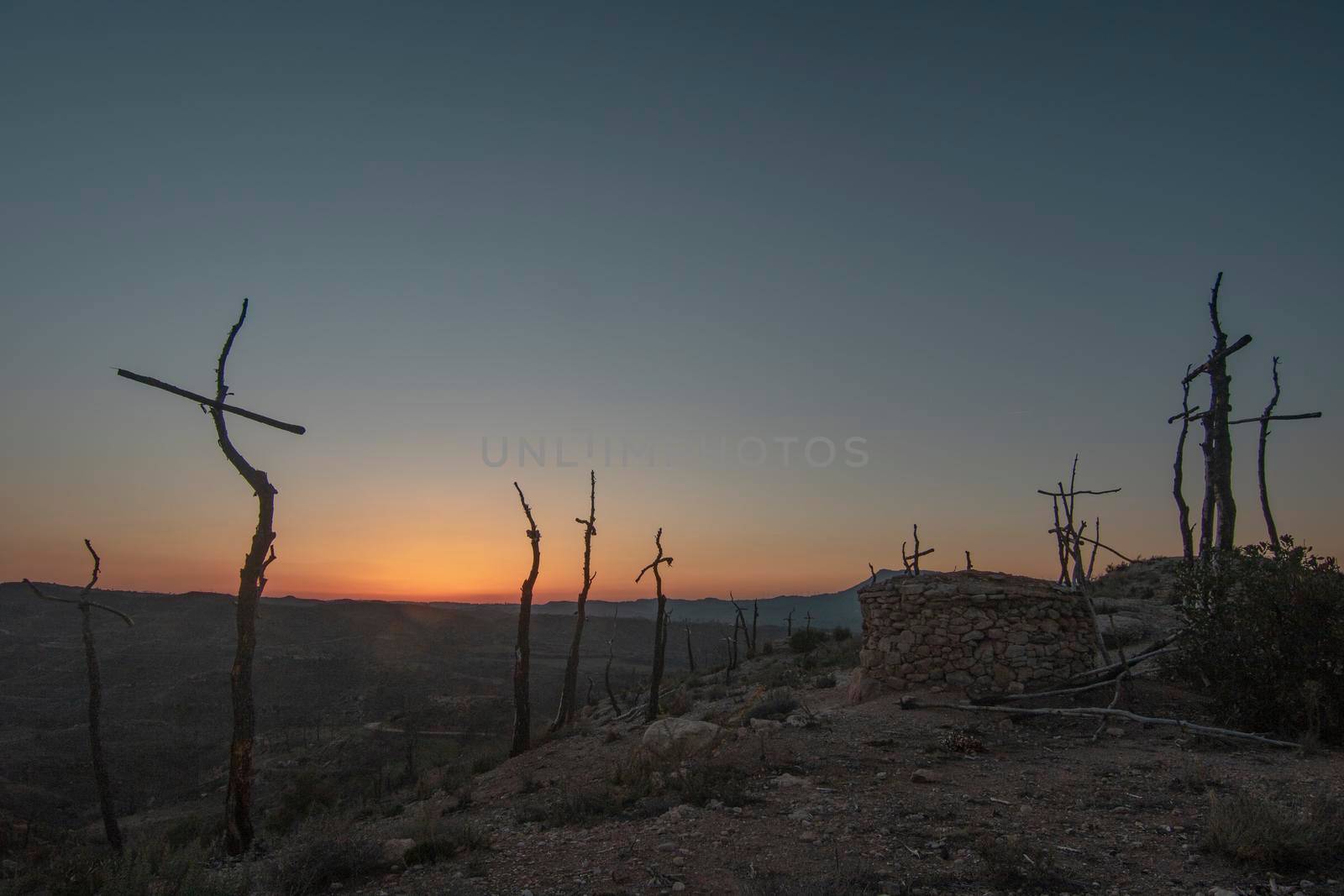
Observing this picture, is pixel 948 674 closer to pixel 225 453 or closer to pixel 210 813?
pixel 225 453

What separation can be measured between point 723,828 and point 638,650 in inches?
3538

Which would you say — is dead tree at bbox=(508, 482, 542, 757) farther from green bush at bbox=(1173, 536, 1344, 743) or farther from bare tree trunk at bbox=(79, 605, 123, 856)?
green bush at bbox=(1173, 536, 1344, 743)

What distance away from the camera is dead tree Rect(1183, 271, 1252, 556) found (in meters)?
18.4

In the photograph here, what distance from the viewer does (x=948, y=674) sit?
1614 cm

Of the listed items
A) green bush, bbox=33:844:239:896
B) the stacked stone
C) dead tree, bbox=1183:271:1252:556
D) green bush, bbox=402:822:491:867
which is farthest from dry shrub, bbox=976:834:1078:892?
dead tree, bbox=1183:271:1252:556

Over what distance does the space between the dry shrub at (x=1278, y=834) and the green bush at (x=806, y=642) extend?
28.2 meters

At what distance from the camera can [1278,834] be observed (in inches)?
259

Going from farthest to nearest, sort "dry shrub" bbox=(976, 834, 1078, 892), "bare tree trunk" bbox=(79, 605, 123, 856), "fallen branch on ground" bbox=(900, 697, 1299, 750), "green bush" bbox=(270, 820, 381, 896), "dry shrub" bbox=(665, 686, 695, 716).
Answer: "dry shrub" bbox=(665, 686, 695, 716)
"bare tree trunk" bbox=(79, 605, 123, 856)
"fallen branch on ground" bbox=(900, 697, 1299, 750)
"green bush" bbox=(270, 820, 381, 896)
"dry shrub" bbox=(976, 834, 1078, 892)

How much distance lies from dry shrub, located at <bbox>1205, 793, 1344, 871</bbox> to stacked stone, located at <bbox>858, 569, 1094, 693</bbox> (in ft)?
28.2

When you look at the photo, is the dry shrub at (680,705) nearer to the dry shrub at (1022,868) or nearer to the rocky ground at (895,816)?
the rocky ground at (895,816)

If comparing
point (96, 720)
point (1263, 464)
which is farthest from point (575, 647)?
point (1263, 464)

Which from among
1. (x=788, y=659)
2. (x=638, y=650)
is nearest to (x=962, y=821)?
(x=788, y=659)

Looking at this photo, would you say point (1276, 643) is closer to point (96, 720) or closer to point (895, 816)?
point (895, 816)

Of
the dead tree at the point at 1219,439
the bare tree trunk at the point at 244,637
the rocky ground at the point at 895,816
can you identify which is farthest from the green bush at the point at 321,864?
the dead tree at the point at 1219,439
